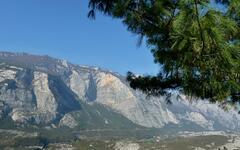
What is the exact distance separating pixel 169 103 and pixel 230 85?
548cm

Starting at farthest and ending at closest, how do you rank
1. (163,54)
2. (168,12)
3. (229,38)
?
1. (163,54)
2. (229,38)
3. (168,12)

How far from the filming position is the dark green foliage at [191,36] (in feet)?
26.1

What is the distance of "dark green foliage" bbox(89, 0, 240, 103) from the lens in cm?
796

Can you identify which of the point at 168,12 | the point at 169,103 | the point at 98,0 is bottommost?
the point at 169,103

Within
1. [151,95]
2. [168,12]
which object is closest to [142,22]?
[168,12]

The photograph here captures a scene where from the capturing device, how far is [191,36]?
8375 mm

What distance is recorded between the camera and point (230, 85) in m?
9.39

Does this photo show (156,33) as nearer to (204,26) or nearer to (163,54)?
(163,54)

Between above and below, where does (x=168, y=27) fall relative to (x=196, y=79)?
above

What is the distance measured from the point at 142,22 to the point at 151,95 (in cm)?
522

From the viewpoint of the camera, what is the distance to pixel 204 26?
788 centimetres

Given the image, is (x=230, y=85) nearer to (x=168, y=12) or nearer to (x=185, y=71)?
(x=185, y=71)

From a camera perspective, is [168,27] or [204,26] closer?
[204,26]

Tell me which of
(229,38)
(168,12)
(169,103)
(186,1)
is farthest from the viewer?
(169,103)
